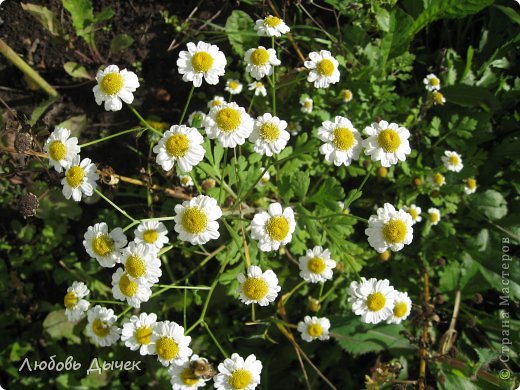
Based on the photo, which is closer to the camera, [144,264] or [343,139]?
[144,264]

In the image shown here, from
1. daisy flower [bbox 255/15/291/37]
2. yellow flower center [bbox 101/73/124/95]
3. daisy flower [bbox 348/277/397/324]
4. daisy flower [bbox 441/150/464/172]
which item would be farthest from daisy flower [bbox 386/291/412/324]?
yellow flower center [bbox 101/73/124/95]

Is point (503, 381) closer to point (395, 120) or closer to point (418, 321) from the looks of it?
point (418, 321)

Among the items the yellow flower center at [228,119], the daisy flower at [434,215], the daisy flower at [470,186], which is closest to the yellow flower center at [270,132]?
the yellow flower center at [228,119]

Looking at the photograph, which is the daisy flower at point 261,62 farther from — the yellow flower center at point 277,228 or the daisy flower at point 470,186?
the daisy flower at point 470,186

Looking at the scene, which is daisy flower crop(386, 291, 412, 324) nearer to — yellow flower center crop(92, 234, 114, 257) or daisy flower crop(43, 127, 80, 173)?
yellow flower center crop(92, 234, 114, 257)

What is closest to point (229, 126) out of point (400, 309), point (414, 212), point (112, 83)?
point (112, 83)

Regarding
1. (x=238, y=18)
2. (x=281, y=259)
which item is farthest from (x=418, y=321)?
(x=238, y=18)

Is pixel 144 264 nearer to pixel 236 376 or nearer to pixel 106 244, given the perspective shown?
pixel 106 244
